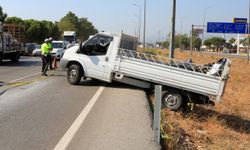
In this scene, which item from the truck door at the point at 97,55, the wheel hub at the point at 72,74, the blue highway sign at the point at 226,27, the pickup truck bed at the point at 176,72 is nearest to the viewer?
the pickup truck bed at the point at 176,72

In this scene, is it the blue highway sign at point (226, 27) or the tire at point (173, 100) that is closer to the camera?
the tire at point (173, 100)

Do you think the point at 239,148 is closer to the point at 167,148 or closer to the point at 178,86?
the point at 167,148

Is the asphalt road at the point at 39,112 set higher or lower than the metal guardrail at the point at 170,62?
lower

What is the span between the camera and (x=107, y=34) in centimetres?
1552

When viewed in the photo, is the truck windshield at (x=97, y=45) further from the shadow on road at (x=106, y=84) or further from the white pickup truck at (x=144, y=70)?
the shadow on road at (x=106, y=84)

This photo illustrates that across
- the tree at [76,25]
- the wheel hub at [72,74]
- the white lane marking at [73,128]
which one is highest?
the tree at [76,25]

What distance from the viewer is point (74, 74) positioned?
16000mm

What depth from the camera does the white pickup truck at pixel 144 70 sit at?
12516mm

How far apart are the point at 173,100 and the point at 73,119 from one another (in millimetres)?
4321

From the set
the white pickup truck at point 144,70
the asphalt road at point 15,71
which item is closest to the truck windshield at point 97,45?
the white pickup truck at point 144,70

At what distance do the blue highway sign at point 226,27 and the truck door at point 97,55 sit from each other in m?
42.3

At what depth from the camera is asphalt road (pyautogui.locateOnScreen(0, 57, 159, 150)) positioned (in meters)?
7.24

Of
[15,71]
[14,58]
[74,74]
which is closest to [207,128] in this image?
[74,74]

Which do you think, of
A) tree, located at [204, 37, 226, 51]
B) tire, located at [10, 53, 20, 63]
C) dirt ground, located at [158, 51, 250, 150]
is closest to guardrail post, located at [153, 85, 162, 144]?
dirt ground, located at [158, 51, 250, 150]
